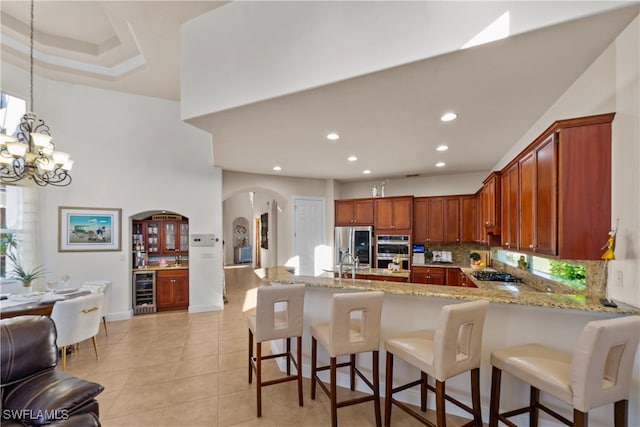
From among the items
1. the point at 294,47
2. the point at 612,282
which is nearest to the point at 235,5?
the point at 294,47

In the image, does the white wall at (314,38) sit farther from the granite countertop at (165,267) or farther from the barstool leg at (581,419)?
the granite countertop at (165,267)

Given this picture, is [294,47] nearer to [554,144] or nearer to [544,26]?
[544,26]

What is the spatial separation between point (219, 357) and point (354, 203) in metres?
4.19

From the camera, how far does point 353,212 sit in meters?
6.53

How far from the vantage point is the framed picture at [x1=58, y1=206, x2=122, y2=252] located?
4.71 metres

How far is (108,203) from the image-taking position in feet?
16.3

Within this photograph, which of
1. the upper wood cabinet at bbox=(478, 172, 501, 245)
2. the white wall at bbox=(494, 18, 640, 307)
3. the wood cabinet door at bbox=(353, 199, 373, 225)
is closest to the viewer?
the white wall at bbox=(494, 18, 640, 307)

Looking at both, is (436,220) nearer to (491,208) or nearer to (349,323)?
(491,208)

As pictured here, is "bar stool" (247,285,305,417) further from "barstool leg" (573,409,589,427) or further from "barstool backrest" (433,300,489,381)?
"barstool leg" (573,409,589,427)

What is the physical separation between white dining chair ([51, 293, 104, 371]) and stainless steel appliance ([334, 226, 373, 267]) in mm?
4119

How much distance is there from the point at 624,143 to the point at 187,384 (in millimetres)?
3958

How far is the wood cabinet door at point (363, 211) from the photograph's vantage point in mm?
6309

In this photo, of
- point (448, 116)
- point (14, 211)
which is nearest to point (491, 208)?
point (448, 116)

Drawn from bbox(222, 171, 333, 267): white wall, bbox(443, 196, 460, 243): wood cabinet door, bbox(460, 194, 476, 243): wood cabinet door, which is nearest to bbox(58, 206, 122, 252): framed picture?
bbox(222, 171, 333, 267): white wall
